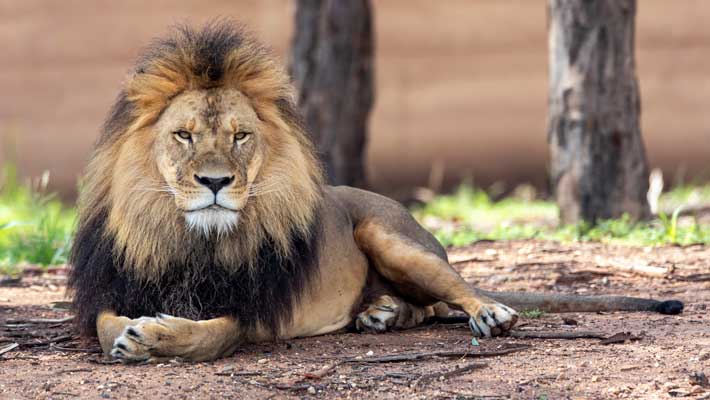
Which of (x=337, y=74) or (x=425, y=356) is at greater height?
(x=337, y=74)

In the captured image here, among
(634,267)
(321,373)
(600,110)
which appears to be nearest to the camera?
(321,373)

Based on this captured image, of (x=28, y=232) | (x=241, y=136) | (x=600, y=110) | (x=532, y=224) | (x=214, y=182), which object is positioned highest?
(x=241, y=136)

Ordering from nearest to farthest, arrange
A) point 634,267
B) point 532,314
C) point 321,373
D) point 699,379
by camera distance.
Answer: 1. point 699,379
2. point 321,373
3. point 532,314
4. point 634,267

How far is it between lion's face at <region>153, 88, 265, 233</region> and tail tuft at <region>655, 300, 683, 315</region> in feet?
5.83

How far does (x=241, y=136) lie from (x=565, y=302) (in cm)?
164

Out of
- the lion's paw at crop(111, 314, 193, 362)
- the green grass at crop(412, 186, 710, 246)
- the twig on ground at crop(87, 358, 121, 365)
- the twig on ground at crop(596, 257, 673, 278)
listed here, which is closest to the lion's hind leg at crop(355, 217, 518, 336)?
the lion's paw at crop(111, 314, 193, 362)

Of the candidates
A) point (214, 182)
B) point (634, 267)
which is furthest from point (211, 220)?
point (634, 267)

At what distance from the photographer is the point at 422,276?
195 inches

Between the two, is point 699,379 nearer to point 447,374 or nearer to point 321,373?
point 447,374

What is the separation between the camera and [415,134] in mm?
11312

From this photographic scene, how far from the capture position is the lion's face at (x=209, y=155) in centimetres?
421

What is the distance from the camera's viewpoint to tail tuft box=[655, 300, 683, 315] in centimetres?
497

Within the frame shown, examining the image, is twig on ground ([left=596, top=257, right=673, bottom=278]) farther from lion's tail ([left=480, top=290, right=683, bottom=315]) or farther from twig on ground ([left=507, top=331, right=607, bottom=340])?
twig on ground ([left=507, top=331, right=607, bottom=340])

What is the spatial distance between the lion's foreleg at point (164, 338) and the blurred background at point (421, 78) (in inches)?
272
